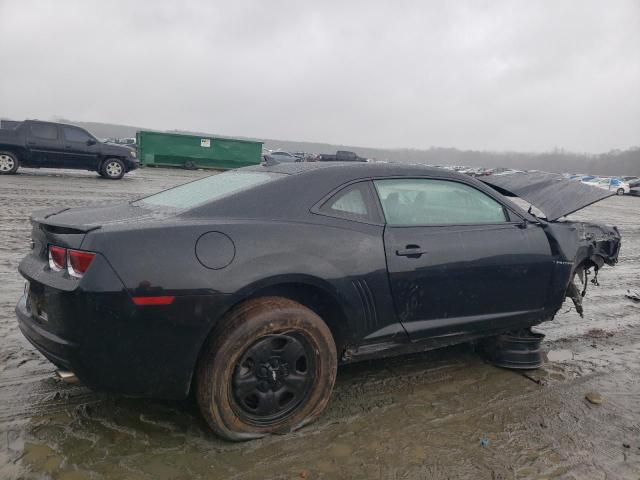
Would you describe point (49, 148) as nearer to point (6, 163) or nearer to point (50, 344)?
point (6, 163)

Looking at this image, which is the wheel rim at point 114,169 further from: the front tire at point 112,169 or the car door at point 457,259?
the car door at point 457,259

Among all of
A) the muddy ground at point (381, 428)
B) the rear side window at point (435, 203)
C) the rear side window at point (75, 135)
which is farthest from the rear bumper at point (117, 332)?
the rear side window at point (75, 135)

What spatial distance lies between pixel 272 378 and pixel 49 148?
15.1 meters

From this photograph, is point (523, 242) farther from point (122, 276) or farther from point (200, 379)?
point (122, 276)

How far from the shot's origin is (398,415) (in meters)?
3.06

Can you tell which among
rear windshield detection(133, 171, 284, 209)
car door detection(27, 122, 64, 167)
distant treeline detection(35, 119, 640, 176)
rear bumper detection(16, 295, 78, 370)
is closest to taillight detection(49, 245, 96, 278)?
rear bumper detection(16, 295, 78, 370)

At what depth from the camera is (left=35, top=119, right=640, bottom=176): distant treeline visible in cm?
9906

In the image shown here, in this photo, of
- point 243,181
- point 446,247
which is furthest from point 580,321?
point 243,181

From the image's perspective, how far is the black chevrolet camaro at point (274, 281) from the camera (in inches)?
93.1

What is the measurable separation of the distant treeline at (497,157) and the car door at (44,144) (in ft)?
240

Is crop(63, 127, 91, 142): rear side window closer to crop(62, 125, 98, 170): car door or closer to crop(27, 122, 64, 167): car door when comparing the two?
crop(62, 125, 98, 170): car door

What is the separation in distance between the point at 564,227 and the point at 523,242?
53cm

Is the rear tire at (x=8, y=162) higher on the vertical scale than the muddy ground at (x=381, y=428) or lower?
higher

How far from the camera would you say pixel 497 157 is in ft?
435
